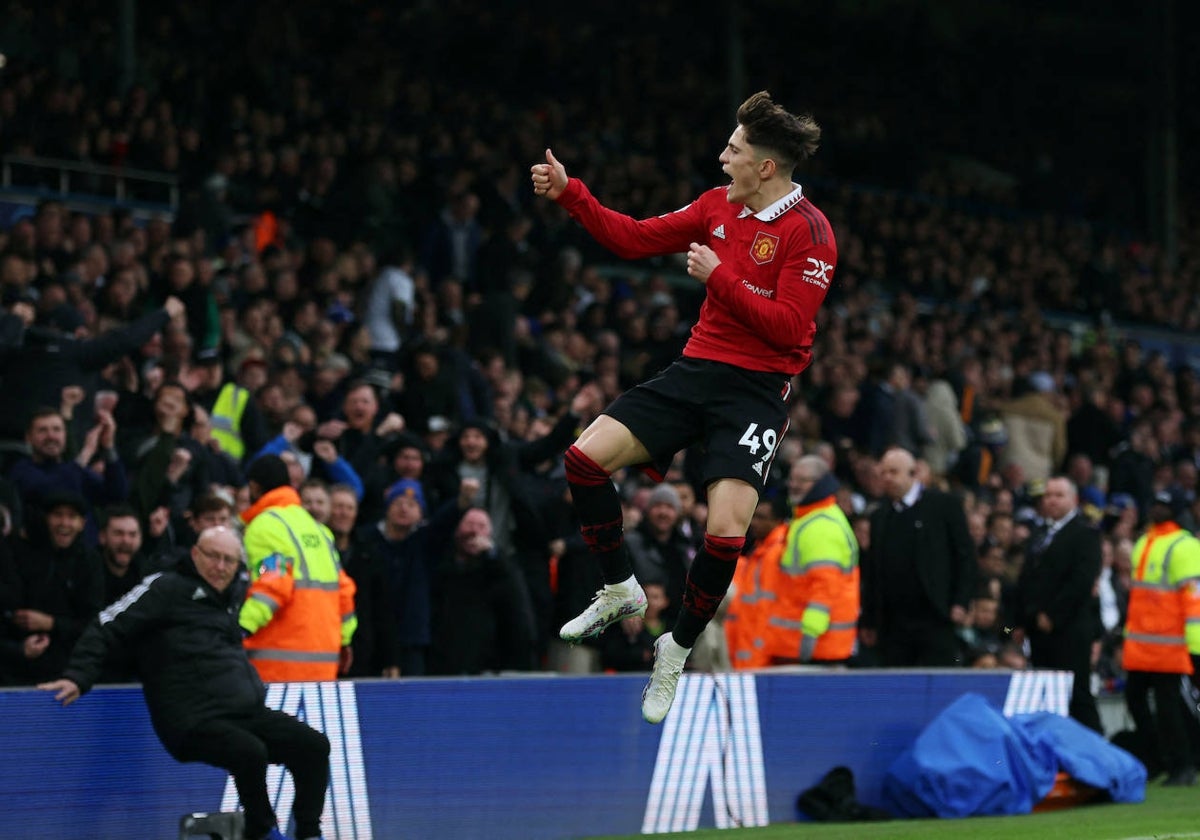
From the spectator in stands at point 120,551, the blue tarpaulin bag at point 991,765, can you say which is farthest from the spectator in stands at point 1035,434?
the spectator in stands at point 120,551

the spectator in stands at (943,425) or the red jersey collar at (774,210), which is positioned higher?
the red jersey collar at (774,210)

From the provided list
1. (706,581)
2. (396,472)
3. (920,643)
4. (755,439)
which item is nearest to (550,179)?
(755,439)

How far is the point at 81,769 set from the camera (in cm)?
890

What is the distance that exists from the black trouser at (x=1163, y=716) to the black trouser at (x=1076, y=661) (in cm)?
43

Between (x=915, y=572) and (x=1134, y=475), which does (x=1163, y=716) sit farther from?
(x=1134, y=475)

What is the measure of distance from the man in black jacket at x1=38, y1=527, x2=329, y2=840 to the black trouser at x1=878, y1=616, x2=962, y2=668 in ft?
16.5

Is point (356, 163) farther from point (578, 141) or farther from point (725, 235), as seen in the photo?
point (725, 235)

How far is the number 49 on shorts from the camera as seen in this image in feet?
24.0

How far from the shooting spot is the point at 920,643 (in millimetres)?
12961

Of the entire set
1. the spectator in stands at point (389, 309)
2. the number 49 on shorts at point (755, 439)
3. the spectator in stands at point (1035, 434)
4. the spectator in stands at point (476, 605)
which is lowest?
the spectator in stands at point (476, 605)

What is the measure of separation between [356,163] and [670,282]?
4.95 metres

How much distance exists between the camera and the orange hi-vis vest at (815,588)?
11.6 m

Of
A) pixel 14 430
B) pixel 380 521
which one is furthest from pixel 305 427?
pixel 14 430

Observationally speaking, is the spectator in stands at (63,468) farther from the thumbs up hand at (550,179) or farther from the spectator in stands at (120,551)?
the thumbs up hand at (550,179)
